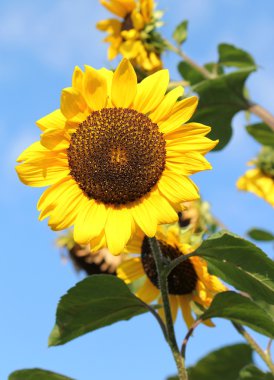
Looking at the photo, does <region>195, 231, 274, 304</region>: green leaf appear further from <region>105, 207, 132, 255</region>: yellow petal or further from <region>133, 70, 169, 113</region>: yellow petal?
<region>133, 70, 169, 113</region>: yellow petal

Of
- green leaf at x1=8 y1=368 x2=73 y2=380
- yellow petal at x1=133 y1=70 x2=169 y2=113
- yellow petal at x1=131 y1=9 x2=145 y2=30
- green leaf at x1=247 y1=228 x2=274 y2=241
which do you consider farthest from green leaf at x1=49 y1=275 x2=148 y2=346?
yellow petal at x1=131 y1=9 x2=145 y2=30

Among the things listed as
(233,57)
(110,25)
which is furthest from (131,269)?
(110,25)

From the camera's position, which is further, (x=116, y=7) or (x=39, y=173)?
(x=116, y=7)

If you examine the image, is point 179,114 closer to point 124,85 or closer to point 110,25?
point 124,85

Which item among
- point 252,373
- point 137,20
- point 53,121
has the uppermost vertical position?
point 137,20

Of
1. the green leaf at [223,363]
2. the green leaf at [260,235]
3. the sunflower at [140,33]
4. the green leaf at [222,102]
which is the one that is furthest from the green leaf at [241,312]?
the sunflower at [140,33]

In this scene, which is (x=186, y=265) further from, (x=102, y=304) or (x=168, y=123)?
(x=168, y=123)
